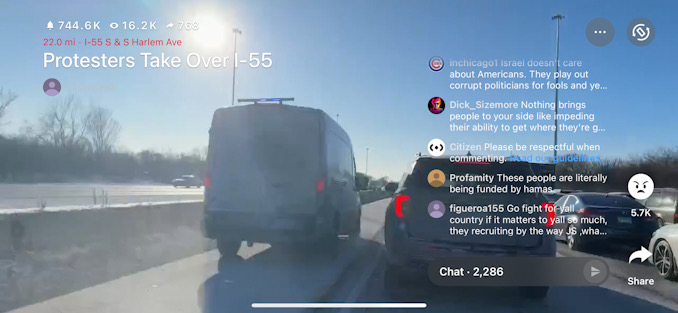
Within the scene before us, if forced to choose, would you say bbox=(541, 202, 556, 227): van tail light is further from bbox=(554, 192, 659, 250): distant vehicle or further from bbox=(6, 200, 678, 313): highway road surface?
bbox=(554, 192, 659, 250): distant vehicle

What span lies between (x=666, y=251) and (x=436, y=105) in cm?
442

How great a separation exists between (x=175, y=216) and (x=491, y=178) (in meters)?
9.13

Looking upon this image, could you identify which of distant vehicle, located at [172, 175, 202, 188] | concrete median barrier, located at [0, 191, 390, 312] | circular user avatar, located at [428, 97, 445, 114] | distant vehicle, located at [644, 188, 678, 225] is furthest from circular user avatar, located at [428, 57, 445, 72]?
distant vehicle, located at [172, 175, 202, 188]

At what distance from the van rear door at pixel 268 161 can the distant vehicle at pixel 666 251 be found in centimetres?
540

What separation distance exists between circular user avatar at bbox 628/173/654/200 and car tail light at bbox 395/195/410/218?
8.71 ft

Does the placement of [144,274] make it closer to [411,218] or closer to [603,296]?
[411,218]

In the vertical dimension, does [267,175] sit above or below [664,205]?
above

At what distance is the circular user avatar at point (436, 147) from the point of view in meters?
7.33

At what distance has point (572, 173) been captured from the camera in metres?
6.86

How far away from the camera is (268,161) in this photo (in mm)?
9602

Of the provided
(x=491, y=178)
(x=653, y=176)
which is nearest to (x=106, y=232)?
(x=491, y=178)

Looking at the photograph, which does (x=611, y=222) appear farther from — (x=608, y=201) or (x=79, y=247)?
(x=79, y=247)

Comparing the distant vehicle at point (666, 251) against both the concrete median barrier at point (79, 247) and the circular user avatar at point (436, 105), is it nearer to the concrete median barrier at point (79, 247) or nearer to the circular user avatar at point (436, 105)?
the circular user avatar at point (436, 105)

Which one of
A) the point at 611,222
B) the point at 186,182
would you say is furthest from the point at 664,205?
the point at 186,182
